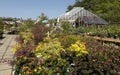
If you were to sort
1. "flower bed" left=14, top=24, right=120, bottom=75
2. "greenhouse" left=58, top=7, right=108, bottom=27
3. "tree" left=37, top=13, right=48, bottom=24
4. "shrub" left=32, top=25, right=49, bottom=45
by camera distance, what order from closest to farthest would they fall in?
"flower bed" left=14, top=24, right=120, bottom=75 → "shrub" left=32, top=25, right=49, bottom=45 → "tree" left=37, top=13, right=48, bottom=24 → "greenhouse" left=58, top=7, right=108, bottom=27

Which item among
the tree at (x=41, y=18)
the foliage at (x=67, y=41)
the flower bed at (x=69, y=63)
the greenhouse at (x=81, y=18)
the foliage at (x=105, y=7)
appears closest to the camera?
the flower bed at (x=69, y=63)

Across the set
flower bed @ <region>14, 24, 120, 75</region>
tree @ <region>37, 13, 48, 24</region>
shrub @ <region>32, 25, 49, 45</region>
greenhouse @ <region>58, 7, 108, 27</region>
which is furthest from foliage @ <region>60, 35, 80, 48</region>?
greenhouse @ <region>58, 7, 108, 27</region>

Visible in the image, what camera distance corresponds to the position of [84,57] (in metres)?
4.89

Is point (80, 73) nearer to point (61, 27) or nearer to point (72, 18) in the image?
point (61, 27)

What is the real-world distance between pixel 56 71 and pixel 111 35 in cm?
970

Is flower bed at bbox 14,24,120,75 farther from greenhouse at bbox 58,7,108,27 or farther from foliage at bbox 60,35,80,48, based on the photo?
greenhouse at bbox 58,7,108,27

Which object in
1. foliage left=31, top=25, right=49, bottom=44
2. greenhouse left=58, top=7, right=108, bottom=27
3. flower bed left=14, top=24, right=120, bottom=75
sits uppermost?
flower bed left=14, top=24, right=120, bottom=75

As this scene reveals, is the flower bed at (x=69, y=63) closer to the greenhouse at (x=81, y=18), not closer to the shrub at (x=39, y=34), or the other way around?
the shrub at (x=39, y=34)

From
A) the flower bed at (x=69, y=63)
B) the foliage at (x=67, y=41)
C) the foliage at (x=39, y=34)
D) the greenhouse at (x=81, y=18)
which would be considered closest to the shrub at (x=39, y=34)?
the foliage at (x=39, y=34)

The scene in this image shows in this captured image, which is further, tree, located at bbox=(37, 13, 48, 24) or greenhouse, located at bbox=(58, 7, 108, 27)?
greenhouse, located at bbox=(58, 7, 108, 27)

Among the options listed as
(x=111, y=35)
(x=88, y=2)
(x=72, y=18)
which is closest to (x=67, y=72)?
(x=111, y=35)

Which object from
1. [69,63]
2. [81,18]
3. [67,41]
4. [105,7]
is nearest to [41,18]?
[67,41]

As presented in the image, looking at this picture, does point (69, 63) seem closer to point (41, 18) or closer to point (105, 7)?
point (41, 18)

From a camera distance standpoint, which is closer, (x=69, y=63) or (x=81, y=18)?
(x=69, y=63)
